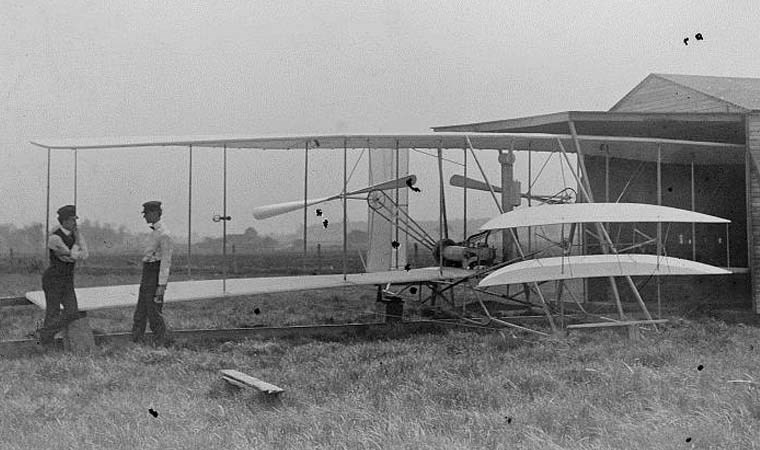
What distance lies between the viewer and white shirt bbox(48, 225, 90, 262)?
980 cm

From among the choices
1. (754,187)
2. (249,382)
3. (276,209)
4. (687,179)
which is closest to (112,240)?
(276,209)

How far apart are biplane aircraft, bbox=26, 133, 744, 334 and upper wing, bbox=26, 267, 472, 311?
15mm

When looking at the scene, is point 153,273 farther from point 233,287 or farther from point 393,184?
point 393,184

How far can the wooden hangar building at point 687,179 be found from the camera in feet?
53.3

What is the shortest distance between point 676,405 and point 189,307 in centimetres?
962

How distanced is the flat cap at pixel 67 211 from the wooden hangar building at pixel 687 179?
837cm

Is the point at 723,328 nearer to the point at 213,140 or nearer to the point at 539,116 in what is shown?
the point at 539,116

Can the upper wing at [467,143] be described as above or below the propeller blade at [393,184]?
above

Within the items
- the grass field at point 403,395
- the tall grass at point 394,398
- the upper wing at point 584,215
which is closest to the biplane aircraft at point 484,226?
the upper wing at point 584,215

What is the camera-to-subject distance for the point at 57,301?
9922mm

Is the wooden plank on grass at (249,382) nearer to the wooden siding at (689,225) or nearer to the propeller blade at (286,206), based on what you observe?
the propeller blade at (286,206)

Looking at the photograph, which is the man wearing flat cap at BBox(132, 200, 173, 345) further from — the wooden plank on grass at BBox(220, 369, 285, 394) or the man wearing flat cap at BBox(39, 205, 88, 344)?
the wooden plank on grass at BBox(220, 369, 285, 394)

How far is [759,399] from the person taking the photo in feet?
22.2

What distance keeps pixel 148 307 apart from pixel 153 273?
0.43 metres
